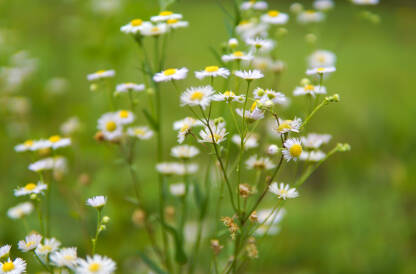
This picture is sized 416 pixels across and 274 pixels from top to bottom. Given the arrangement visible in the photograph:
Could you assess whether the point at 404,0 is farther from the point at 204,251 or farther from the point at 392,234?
the point at 204,251

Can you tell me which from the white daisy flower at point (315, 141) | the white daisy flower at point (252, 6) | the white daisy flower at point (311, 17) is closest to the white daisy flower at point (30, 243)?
the white daisy flower at point (315, 141)

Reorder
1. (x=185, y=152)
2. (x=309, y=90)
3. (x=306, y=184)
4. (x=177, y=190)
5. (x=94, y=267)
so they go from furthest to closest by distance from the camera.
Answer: (x=306, y=184) → (x=177, y=190) → (x=185, y=152) → (x=309, y=90) → (x=94, y=267)

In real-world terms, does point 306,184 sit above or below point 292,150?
above

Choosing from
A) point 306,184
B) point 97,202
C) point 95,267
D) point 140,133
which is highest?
point 306,184

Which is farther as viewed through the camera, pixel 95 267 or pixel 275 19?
pixel 275 19

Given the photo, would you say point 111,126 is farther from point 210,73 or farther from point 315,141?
point 315,141

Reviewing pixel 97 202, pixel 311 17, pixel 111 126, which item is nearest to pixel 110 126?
pixel 111 126

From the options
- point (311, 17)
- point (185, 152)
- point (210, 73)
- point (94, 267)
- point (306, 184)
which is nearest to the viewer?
point (94, 267)

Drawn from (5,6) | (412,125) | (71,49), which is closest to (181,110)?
(71,49)

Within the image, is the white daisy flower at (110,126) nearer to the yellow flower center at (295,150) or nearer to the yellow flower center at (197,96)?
the yellow flower center at (197,96)

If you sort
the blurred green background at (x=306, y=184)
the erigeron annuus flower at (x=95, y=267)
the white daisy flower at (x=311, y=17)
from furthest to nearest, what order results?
the blurred green background at (x=306, y=184) < the white daisy flower at (x=311, y=17) < the erigeron annuus flower at (x=95, y=267)
